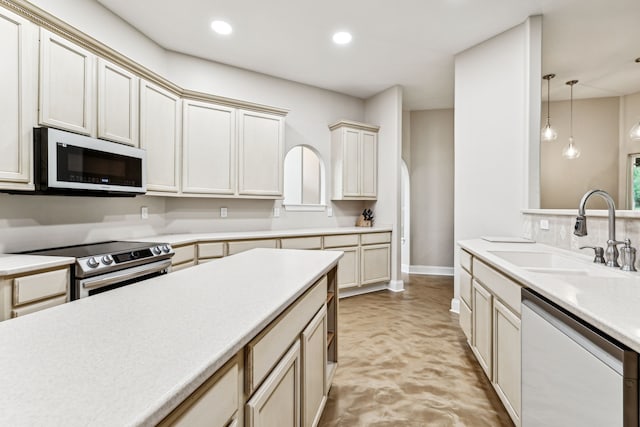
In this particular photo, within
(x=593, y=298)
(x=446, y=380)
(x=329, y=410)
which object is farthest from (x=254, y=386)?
(x=446, y=380)

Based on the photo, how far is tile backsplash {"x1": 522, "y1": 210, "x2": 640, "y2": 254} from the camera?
166 centimetres

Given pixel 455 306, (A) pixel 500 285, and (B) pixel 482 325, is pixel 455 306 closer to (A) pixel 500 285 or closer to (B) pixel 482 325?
(B) pixel 482 325

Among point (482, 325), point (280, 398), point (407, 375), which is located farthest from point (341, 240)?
point (280, 398)

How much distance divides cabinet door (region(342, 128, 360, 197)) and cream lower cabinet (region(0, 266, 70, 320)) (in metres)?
3.36

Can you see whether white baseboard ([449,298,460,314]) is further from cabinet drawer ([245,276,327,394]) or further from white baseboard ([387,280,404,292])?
cabinet drawer ([245,276,327,394])

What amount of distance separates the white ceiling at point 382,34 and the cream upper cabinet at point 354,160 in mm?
672

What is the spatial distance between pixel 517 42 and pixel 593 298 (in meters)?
2.95

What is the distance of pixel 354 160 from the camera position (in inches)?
183

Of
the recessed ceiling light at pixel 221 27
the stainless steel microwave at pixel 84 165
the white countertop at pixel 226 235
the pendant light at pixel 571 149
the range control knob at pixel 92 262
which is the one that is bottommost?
the range control knob at pixel 92 262

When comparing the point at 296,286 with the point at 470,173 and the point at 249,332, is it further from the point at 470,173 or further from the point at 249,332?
the point at 470,173

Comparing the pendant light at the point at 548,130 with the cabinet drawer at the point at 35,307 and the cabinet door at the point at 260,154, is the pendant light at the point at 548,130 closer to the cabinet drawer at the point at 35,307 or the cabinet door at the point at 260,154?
the cabinet door at the point at 260,154

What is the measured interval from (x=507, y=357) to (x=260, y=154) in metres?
3.11

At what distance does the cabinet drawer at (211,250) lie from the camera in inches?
126

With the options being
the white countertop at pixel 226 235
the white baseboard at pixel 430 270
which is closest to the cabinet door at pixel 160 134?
the white countertop at pixel 226 235
